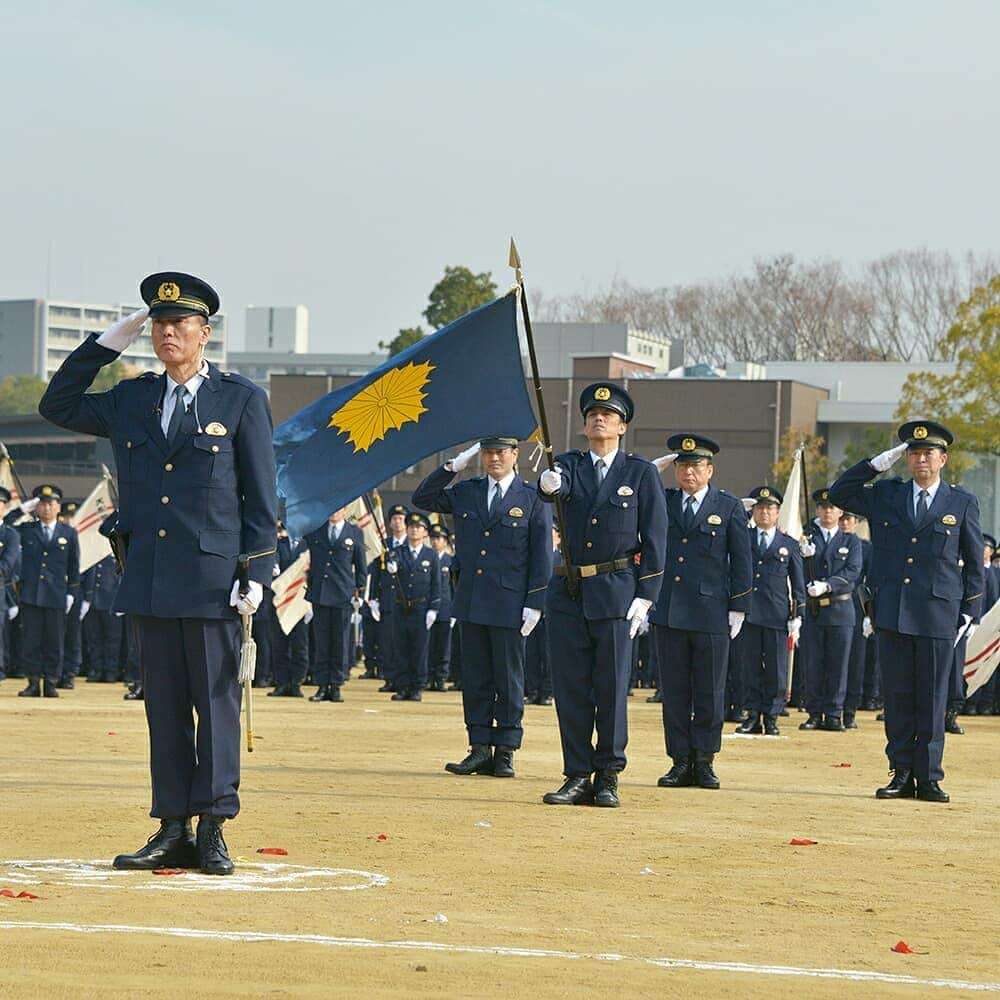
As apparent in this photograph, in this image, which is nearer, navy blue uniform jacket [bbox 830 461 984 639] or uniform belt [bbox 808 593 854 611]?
navy blue uniform jacket [bbox 830 461 984 639]

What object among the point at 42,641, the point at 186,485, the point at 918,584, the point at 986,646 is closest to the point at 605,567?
the point at 918,584

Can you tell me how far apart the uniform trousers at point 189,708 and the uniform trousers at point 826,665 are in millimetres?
11646

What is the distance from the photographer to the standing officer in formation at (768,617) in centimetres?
1844

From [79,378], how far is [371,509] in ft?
61.3

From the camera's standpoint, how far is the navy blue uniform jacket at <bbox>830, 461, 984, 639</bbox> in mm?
12391

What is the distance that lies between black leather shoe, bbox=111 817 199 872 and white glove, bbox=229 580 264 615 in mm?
875

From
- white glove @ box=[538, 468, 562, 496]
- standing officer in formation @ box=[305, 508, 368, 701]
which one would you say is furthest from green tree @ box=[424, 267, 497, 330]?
white glove @ box=[538, 468, 562, 496]

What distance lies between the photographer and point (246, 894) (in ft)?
24.1

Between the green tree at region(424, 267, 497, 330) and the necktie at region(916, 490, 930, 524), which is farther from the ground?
the green tree at region(424, 267, 497, 330)

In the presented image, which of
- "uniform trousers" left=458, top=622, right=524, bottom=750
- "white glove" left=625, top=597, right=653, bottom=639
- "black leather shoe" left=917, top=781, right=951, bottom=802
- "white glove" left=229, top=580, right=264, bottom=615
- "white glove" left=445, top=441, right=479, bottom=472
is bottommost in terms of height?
"black leather shoe" left=917, top=781, right=951, bottom=802

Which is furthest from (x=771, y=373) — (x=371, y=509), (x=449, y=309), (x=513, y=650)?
(x=513, y=650)

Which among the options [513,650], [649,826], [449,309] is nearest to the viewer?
[649,826]

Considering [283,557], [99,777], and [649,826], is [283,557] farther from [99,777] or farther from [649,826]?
[649,826]

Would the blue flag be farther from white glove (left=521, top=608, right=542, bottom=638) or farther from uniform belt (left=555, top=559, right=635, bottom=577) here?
white glove (left=521, top=608, right=542, bottom=638)
